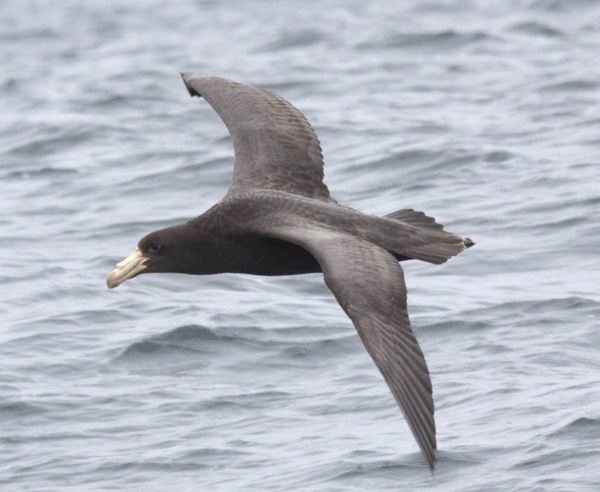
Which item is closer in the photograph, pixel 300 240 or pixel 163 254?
pixel 300 240

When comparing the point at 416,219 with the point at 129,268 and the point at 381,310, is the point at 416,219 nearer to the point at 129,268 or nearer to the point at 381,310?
the point at 381,310

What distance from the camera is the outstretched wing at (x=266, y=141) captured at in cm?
1079

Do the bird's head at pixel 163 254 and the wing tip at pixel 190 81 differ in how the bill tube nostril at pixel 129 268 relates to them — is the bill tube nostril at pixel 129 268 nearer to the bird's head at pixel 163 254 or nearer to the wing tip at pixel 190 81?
the bird's head at pixel 163 254

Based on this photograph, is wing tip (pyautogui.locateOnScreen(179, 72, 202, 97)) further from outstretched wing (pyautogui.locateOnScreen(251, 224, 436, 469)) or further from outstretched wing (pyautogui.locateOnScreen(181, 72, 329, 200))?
outstretched wing (pyautogui.locateOnScreen(251, 224, 436, 469))

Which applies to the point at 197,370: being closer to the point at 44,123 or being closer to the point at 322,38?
the point at 44,123

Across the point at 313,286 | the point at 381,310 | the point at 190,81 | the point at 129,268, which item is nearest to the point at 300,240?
the point at 381,310

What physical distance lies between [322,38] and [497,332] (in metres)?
12.5

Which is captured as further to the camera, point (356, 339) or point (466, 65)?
point (466, 65)

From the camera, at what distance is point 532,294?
39.5ft

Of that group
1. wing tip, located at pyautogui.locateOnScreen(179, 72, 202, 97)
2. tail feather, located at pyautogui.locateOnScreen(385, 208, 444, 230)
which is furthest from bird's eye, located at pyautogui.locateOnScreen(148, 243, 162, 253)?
wing tip, located at pyautogui.locateOnScreen(179, 72, 202, 97)

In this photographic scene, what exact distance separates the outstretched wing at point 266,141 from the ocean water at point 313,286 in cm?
128

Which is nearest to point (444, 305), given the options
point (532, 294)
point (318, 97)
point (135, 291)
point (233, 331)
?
point (532, 294)

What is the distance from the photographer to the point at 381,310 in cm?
861

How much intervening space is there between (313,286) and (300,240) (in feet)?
12.1
